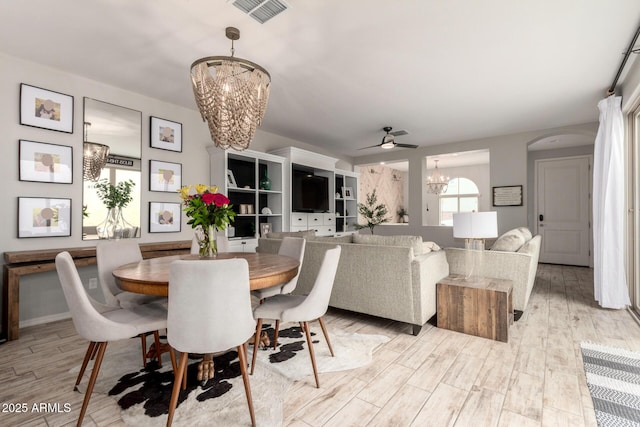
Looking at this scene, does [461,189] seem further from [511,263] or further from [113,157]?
[113,157]

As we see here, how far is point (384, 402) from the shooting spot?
1.71 meters

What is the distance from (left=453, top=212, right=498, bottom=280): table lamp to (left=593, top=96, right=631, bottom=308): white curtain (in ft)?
5.23

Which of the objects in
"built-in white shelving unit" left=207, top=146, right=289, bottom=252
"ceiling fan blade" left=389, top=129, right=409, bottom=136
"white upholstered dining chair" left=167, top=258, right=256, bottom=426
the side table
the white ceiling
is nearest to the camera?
"white upholstered dining chair" left=167, top=258, right=256, bottom=426

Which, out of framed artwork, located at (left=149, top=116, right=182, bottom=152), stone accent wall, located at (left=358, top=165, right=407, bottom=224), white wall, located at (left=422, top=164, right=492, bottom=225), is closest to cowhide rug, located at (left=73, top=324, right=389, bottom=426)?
framed artwork, located at (left=149, top=116, right=182, bottom=152)

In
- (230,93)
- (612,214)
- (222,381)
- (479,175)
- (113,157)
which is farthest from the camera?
(479,175)

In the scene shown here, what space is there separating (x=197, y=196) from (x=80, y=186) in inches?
79.4

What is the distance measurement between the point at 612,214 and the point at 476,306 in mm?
2133

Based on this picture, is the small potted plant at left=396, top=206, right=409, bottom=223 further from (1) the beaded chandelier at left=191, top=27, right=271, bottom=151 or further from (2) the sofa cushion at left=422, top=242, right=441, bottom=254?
(1) the beaded chandelier at left=191, top=27, right=271, bottom=151

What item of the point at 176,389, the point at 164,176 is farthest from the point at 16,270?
the point at 176,389

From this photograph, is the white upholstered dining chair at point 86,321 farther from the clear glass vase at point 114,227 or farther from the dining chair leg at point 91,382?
the clear glass vase at point 114,227

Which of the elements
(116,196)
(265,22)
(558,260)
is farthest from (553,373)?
(558,260)

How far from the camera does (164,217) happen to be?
3865 millimetres

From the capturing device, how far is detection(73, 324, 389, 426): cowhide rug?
5.25 feet

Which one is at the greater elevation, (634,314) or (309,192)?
(309,192)
